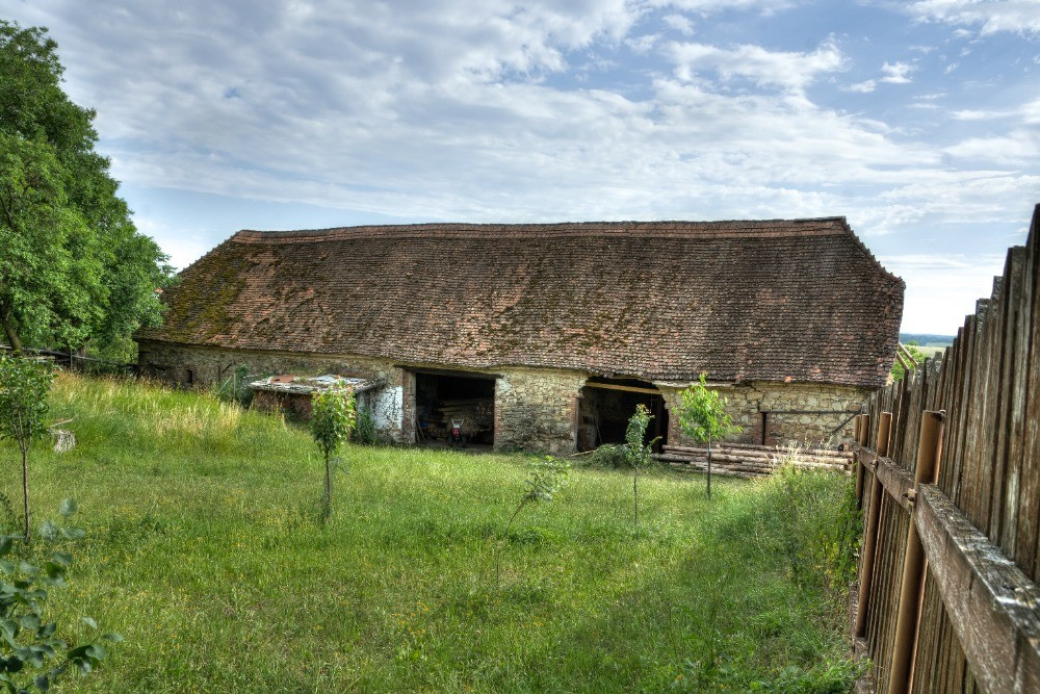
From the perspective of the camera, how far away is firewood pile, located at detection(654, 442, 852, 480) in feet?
50.3

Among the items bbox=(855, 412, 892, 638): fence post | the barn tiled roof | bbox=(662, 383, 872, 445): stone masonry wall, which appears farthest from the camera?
the barn tiled roof

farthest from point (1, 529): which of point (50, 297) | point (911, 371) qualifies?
point (50, 297)

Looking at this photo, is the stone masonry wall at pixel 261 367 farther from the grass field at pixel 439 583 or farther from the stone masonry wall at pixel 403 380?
the grass field at pixel 439 583

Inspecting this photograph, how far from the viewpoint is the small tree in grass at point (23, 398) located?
8.51m

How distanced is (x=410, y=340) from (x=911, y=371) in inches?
693

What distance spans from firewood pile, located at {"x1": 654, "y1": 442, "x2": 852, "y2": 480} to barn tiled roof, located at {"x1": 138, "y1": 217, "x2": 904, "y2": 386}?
172cm

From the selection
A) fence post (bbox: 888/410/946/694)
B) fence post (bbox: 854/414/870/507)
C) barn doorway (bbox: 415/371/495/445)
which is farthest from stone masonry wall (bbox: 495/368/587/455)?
fence post (bbox: 888/410/946/694)

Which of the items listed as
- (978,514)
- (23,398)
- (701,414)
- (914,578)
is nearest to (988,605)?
(978,514)

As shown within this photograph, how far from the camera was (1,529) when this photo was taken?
8.12 m

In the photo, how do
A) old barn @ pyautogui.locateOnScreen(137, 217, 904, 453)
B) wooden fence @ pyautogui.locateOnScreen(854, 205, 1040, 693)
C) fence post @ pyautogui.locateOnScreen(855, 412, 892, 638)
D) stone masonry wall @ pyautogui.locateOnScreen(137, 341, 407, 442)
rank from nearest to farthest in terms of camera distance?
wooden fence @ pyautogui.locateOnScreen(854, 205, 1040, 693)
fence post @ pyautogui.locateOnScreen(855, 412, 892, 638)
old barn @ pyautogui.locateOnScreen(137, 217, 904, 453)
stone masonry wall @ pyautogui.locateOnScreen(137, 341, 407, 442)

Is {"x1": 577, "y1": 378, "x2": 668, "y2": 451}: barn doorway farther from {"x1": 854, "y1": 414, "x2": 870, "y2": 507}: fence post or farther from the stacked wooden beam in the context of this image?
{"x1": 854, "y1": 414, "x2": 870, "y2": 507}: fence post

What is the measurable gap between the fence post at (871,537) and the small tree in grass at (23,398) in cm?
887

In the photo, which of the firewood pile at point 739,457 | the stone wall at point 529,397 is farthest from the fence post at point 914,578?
the stone wall at point 529,397

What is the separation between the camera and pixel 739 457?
638 inches
